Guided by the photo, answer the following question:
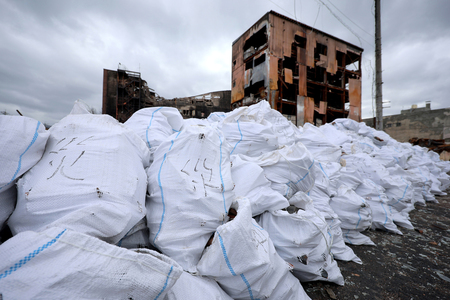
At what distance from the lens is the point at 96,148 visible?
36.5 inches

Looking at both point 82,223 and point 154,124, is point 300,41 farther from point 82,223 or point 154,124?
point 82,223

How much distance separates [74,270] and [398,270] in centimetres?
211

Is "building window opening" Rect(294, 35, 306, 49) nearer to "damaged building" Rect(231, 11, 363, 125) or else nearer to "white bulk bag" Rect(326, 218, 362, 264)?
"damaged building" Rect(231, 11, 363, 125)

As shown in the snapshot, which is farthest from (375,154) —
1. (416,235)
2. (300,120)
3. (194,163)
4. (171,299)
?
(300,120)

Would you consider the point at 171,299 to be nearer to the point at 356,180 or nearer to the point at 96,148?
the point at 96,148

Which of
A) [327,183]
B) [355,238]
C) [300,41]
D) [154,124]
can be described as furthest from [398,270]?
[300,41]

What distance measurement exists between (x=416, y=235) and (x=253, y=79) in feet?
24.1

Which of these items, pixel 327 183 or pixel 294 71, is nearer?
pixel 327 183

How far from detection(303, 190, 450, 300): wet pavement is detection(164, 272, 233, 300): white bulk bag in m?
0.75

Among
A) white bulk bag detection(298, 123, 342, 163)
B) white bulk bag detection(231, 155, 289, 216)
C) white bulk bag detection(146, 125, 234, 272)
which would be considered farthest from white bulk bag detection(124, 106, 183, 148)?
white bulk bag detection(298, 123, 342, 163)

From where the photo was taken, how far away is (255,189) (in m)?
1.35

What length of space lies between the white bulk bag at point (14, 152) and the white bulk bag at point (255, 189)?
41.4 inches

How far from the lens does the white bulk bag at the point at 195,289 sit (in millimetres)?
735

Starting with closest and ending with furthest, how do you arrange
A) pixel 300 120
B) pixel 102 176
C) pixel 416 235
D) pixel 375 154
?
pixel 102 176, pixel 416 235, pixel 375 154, pixel 300 120
